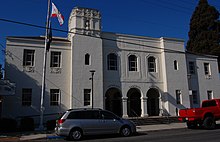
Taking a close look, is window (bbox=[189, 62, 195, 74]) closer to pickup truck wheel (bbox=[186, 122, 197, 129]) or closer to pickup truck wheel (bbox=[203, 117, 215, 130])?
pickup truck wheel (bbox=[186, 122, 197, 129])

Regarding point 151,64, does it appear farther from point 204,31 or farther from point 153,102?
point 204,31

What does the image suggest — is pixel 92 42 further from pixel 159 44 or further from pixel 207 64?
pixel 207 64

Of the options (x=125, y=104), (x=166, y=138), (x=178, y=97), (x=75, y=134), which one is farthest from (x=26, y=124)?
(x=178, y=97)

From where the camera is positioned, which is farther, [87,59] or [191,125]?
[87,59]

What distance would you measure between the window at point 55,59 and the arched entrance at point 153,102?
11805 millimetres

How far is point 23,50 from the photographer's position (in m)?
21.8

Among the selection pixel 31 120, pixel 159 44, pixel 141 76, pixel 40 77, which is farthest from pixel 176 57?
pixel 31 120

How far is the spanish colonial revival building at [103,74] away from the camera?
70.1ft

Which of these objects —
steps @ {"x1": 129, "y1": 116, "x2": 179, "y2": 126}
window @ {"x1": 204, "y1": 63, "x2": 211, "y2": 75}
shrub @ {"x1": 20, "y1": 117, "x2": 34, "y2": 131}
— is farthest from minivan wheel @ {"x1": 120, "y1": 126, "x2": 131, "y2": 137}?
window @ {"x1": 204, "y1": 63, "x2": 211, "y2": 75}

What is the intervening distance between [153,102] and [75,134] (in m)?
16.7

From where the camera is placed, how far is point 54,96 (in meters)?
22.2

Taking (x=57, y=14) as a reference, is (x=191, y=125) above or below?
below

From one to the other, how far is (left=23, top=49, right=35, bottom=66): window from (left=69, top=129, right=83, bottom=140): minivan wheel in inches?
460

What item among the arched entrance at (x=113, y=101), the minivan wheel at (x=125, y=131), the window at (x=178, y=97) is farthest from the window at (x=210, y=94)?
the minivan wheel at (x=125, y=131)
